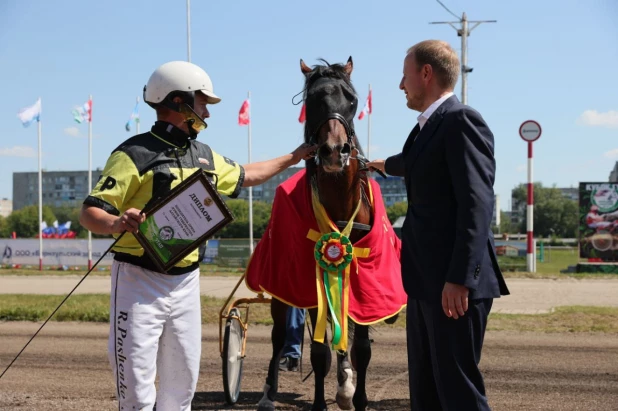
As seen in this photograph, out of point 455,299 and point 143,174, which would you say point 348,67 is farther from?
point 455,299

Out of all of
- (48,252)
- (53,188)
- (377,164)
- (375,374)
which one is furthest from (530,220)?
(53,188)

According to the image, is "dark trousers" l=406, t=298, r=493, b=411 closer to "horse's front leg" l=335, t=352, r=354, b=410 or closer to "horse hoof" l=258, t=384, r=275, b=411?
"horse's front leg" l=335, t=352, r=354, b=410

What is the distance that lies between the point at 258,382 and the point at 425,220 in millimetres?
3783

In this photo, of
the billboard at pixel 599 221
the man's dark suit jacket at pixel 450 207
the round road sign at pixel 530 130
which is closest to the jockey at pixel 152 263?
the man's dark suit jacket at pixel 450 207

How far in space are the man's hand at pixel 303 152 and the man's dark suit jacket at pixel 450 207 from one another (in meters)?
1.31

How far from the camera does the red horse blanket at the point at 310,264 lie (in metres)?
5.44

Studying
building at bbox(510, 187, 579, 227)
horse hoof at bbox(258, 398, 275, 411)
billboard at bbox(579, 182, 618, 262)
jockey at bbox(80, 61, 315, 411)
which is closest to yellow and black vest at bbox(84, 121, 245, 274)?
jockey at bbox(80, 61, 315, 411)

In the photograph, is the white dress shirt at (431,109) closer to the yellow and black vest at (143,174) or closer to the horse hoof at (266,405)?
the yellow and black vest at (143,174)

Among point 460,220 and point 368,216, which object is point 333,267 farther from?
point 460,220

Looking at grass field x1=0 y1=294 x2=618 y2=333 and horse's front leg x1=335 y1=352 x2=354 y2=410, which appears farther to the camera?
grass field x1=0 y1=294 x2=618 y2=333

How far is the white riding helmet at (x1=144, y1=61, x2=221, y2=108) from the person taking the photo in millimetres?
3582

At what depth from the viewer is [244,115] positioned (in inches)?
1148

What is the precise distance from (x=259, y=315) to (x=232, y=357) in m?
4.69

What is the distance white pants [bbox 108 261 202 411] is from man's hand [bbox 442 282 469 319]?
1223 mm
